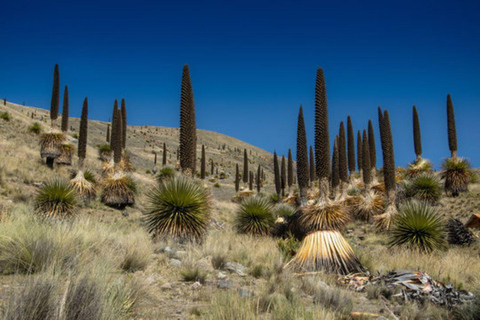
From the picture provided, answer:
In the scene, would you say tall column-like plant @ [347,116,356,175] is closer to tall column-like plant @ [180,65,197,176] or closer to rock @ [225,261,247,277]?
tall column-like plant @ [180,65,197,176]

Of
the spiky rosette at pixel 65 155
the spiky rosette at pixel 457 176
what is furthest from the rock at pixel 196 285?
the spiky rosette at pixel 65 155

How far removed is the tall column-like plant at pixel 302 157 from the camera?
16.4 meters

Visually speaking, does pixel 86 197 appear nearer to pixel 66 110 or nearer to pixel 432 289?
pixel 66 110

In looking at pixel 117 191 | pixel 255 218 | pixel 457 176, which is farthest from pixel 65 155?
pixel 457 176

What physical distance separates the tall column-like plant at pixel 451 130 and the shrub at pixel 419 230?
44.3ft

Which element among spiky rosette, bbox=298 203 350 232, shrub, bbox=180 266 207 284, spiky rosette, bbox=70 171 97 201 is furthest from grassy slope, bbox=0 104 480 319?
spiky rosette, bbox=70 171 97 201

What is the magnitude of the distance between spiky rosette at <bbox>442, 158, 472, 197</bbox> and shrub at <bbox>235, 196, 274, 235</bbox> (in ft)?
43.2

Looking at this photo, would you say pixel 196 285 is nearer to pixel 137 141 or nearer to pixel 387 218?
pixel 387 218

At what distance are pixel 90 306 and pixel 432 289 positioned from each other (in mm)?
6290

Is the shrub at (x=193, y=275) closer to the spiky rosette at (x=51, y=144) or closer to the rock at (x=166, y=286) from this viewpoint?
the rock at (x=166, y=286)

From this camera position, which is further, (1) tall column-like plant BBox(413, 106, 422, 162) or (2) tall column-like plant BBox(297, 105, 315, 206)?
(1) tall column-like plant BBox(413, 106, 422, 162)

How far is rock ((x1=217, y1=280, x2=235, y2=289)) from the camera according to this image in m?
6.38

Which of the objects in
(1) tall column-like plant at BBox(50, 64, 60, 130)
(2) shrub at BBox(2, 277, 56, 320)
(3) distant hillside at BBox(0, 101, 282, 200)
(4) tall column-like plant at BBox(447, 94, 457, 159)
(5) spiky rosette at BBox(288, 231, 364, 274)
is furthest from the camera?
(3) distant hillside at BBox(0, 101, 282, 200)

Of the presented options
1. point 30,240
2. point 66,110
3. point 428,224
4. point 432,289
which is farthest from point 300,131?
point 66,110
